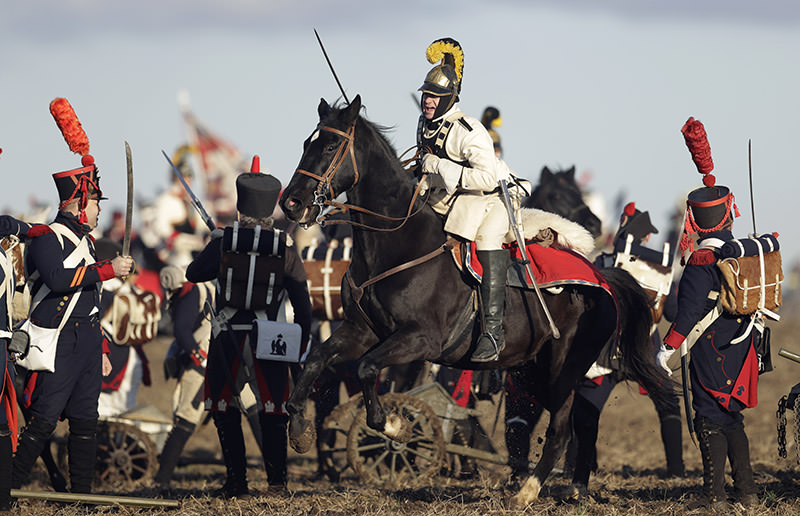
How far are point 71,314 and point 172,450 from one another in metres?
3.08

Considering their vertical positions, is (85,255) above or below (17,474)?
above

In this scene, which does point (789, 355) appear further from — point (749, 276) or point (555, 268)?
point (555, 268)

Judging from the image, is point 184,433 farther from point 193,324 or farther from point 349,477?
point 349,477

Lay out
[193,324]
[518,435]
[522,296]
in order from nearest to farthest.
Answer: [522,296] → [518,435] → [193,324]

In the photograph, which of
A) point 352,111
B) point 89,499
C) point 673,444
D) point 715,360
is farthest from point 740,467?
point 89,499

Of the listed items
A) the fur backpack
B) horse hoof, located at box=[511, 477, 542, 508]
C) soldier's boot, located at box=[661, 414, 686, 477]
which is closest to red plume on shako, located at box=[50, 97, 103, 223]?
horse hoof, located at box=[511, 477, 542, 508]

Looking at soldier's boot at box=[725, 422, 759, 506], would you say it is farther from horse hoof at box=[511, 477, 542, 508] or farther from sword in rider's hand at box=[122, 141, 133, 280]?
sword in rider's hand at box=[122, 141, 133, 280]

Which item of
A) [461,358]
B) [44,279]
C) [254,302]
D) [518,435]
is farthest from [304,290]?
[518,435]

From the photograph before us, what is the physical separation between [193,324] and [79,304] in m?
2.95

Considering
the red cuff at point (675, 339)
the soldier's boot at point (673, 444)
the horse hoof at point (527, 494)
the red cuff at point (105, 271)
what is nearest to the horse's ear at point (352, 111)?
the red cuff at point (105, 271)

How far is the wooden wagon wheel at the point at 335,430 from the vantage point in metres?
10.2

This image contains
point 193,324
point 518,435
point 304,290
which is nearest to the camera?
point 304,290

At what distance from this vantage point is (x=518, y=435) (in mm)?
10242

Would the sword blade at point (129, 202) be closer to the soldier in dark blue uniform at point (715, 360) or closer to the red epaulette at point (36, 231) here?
the red epaulette at point (36, 231)
